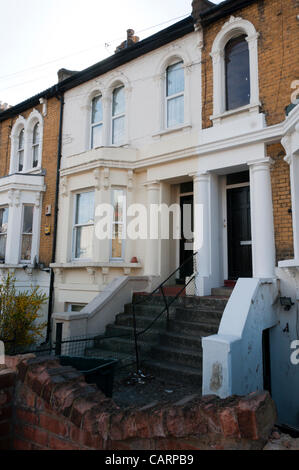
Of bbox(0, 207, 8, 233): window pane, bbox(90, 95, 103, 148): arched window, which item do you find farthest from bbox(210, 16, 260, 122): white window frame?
bbox(0, 207, 8, 233): window pane

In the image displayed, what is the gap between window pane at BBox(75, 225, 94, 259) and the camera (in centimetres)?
1008

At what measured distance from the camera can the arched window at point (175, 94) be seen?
362 inches

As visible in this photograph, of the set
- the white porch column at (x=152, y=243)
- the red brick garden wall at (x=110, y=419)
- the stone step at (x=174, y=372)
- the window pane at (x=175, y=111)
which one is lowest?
the stone step at (x=174, y=372)

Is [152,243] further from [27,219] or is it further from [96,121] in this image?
[27,219]

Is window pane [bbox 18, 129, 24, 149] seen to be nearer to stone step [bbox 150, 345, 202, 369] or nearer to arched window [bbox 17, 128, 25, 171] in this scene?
arched window [bbox 17, 128, 25, 171]

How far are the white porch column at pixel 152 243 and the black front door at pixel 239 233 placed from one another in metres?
1.90

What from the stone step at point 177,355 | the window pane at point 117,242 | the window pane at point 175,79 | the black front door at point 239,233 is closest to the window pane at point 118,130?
the window pane at point 175,79

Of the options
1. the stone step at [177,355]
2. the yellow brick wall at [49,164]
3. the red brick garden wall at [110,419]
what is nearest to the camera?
the red brick garden wall at [110,419]

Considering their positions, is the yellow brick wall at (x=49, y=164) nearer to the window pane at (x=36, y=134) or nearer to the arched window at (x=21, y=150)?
the window pane at (x=36, y=134)

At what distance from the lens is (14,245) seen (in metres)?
11.6

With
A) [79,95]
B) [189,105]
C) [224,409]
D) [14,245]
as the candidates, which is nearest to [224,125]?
[189,105]

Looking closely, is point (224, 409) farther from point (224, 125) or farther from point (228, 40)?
point (228, 40)

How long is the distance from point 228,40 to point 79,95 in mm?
5412

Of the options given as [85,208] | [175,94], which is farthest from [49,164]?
[175,94]
